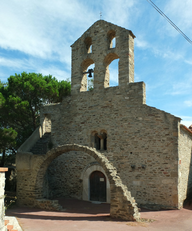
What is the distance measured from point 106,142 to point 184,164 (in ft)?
12.6

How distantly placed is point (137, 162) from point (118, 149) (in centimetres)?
108

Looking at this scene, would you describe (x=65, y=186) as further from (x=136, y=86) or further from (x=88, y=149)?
(x=136, y=86)

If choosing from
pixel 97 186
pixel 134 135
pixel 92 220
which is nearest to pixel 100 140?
pixel 134 135

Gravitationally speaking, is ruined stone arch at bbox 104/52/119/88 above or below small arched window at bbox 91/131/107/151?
above

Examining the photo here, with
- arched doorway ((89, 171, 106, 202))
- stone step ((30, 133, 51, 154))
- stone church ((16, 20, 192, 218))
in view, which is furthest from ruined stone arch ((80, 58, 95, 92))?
arched doorway ((89, 171, 106, 202))

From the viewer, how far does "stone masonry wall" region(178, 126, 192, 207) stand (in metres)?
9.81

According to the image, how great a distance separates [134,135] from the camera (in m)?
10.3

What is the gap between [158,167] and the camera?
9.66 m

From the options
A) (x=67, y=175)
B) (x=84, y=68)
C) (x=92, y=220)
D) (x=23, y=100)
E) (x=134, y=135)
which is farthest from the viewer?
(x=23, y=100)

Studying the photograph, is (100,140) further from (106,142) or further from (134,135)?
(134,135)

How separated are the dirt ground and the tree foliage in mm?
6219

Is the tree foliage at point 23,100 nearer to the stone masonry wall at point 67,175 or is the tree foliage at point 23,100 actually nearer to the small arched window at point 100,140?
the stone masonry wall at point 67,175

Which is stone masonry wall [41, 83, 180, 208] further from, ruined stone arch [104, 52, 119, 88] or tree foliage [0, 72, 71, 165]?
tree foliage [0, 72, 71, 165]

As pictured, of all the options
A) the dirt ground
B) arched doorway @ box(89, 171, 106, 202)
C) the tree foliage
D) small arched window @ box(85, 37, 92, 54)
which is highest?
small arched window @ box(85, 37, 92, 54)
